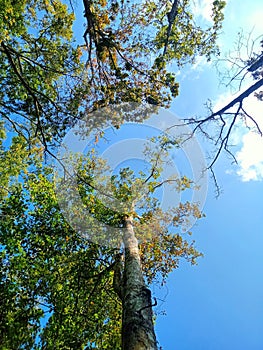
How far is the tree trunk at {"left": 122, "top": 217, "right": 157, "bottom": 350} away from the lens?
2984 mm

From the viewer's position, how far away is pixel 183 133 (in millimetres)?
5793

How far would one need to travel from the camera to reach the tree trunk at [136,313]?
2984 millimetres

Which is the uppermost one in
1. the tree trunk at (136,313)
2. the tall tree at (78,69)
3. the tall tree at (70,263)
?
the tall tree at (78,69)

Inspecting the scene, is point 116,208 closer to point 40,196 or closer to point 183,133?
point 40,196

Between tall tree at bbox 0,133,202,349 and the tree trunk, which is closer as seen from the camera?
the tree trunk

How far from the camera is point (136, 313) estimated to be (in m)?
3.44

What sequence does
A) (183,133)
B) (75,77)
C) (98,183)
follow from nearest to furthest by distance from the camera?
(183,133)
(75,77)
(98,183)

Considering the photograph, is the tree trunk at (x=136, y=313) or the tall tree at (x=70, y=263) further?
the tall tree at (x=70, y=263)

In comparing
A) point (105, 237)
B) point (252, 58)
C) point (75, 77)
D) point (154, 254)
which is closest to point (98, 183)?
point (105, 237)

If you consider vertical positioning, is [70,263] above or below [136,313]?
above

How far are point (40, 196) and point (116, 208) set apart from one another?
91.7 inches

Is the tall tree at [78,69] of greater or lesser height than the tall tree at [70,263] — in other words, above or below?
above

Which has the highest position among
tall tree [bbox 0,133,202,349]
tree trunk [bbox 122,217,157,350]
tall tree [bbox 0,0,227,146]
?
tall tree [bbox 0,0,227,146]

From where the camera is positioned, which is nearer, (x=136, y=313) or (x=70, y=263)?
(x=136, y=313)
